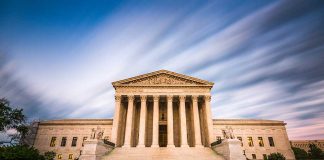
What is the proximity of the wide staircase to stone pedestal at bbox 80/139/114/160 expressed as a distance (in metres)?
0.81

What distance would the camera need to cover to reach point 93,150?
19.5 meters

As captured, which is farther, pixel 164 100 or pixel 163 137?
pixel 164 100

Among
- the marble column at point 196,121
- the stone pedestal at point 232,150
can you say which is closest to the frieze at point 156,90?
the marble column at point 196,121

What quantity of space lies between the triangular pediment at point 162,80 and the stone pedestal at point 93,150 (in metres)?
10.3

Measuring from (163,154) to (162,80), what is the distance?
11.1 m

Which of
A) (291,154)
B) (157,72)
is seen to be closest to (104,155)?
(157,72)

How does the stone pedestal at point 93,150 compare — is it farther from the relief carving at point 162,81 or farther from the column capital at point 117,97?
the relief carving at point 162,81

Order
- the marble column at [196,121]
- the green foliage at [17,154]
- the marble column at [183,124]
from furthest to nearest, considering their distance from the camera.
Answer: the marble column at [196,121] → the marble column at [183,124] → the green foliage at [17,154]

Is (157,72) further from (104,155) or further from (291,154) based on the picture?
(291,154)

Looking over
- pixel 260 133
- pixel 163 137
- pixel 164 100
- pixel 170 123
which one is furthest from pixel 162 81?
pixel 260 133

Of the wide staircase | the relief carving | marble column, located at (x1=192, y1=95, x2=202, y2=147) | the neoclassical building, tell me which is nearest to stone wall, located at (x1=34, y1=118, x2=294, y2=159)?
the neoclassical building

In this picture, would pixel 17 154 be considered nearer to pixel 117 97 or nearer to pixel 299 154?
pixel 117 97

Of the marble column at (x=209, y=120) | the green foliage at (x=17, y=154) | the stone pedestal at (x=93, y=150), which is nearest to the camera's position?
the green foliage at (x=17, y=154)

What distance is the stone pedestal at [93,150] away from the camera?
19.2m
